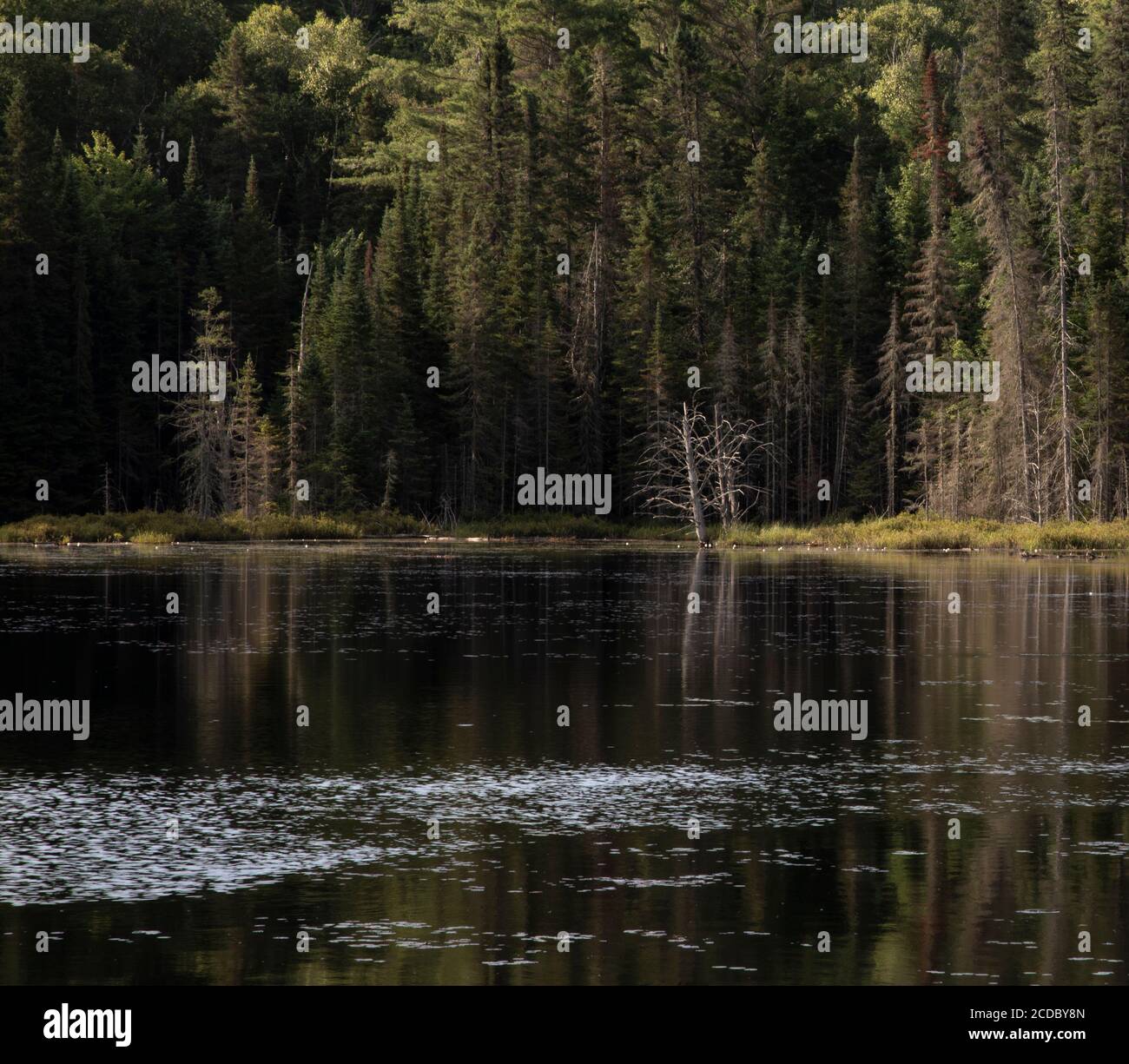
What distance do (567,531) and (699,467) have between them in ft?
34.5

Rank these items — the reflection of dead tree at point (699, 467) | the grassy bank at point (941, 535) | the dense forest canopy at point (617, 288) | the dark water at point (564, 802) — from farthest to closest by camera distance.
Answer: the dense forest canopy at point (617, 288), the reflection of dead tree at point (699, 467), the grassy bank at point (941, 535), the dark water at point (564, 802)

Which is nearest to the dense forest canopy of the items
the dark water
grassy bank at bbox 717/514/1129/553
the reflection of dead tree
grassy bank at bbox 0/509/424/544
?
the reflection of dead tree

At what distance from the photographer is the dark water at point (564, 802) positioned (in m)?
12.7

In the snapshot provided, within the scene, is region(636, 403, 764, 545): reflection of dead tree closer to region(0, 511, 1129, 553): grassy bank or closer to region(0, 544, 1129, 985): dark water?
region(0, 511, 1129, 553): grassy bank

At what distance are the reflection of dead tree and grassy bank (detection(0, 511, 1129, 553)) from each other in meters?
1.41

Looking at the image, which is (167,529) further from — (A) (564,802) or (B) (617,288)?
(A) (564,802)

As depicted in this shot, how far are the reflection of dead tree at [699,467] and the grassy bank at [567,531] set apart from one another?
1408 millimetres

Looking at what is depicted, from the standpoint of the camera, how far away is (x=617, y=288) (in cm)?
9712

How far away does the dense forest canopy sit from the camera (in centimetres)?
8625

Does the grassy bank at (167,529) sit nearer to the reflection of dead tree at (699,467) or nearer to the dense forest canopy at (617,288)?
the dense forest canopy at (617,288)

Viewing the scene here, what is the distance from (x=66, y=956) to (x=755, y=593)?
35345mm

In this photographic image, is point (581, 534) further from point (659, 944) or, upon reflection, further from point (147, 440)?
point (659, 944)

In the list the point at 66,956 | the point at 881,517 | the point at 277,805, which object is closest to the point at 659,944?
the point at 66,956

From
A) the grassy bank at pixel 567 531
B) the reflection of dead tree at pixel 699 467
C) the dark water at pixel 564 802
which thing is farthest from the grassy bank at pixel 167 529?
the dark water at pixel 564 802
